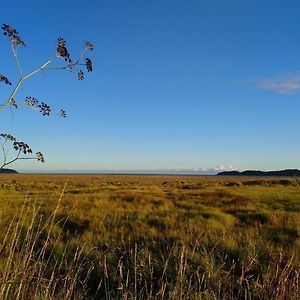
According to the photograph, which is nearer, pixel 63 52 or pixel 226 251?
Result: pixel 63 52

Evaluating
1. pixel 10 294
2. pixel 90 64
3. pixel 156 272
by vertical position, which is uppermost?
pixel 90 64

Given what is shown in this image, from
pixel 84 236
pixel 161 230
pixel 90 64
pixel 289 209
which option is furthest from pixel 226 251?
pixel 289 209

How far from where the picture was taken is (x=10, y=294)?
412 cm

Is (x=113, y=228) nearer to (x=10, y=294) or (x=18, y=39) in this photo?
(x=10, y=294)

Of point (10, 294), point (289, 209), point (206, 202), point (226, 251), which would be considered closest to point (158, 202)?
point (206, 202)

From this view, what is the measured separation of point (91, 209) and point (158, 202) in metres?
4.69

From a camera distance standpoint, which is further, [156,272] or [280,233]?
[280,233]

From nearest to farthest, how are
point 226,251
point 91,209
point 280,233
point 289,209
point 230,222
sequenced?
point 226,251 < point 280,233 < point 230,222 < point 91,209 < point 289,209

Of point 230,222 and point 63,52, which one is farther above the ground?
point 63,52

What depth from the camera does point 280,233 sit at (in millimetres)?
12109

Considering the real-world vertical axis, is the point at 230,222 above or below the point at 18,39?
below

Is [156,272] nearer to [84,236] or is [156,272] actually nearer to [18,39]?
[84,236]

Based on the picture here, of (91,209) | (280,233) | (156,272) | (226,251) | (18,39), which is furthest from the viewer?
(91,209)

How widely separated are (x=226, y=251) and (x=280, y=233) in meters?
2.68
